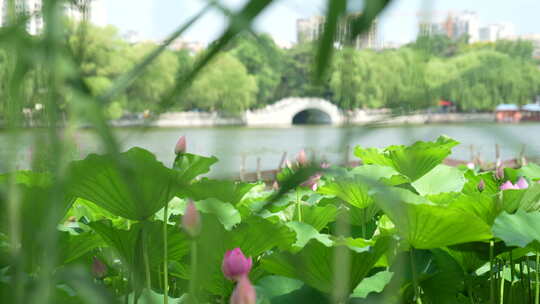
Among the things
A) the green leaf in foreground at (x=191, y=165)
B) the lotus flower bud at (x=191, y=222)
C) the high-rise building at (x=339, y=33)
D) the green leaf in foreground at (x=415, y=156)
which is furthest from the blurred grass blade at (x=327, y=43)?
the green leaf in foreground at (x=415, y=156)

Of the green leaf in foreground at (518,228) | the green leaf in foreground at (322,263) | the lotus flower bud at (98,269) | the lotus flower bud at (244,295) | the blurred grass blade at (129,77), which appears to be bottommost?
the lotus flower bud at (98,269)

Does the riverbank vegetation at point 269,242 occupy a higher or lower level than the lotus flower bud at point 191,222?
lower

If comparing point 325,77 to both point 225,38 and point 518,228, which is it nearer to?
point 225,38

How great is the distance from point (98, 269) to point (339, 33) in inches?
16.2

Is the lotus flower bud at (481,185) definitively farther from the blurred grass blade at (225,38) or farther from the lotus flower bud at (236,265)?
the blurred grass blade at (225,38)

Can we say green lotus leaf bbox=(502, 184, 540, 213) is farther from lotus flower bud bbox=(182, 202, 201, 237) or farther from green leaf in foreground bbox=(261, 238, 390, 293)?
lotus flower bud bbox=(182, 202, 201, 237)

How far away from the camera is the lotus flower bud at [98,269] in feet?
1.83

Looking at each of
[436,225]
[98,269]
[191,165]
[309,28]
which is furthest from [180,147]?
[309,28]

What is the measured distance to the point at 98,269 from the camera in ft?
1.84

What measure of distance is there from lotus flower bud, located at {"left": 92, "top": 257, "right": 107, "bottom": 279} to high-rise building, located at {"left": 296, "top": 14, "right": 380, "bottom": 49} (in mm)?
358

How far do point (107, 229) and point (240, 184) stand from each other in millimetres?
166

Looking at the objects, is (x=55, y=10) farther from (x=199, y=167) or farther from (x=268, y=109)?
(x=268, y=109)

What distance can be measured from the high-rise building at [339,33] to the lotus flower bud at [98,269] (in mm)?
358

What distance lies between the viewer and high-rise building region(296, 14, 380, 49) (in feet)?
0.68
